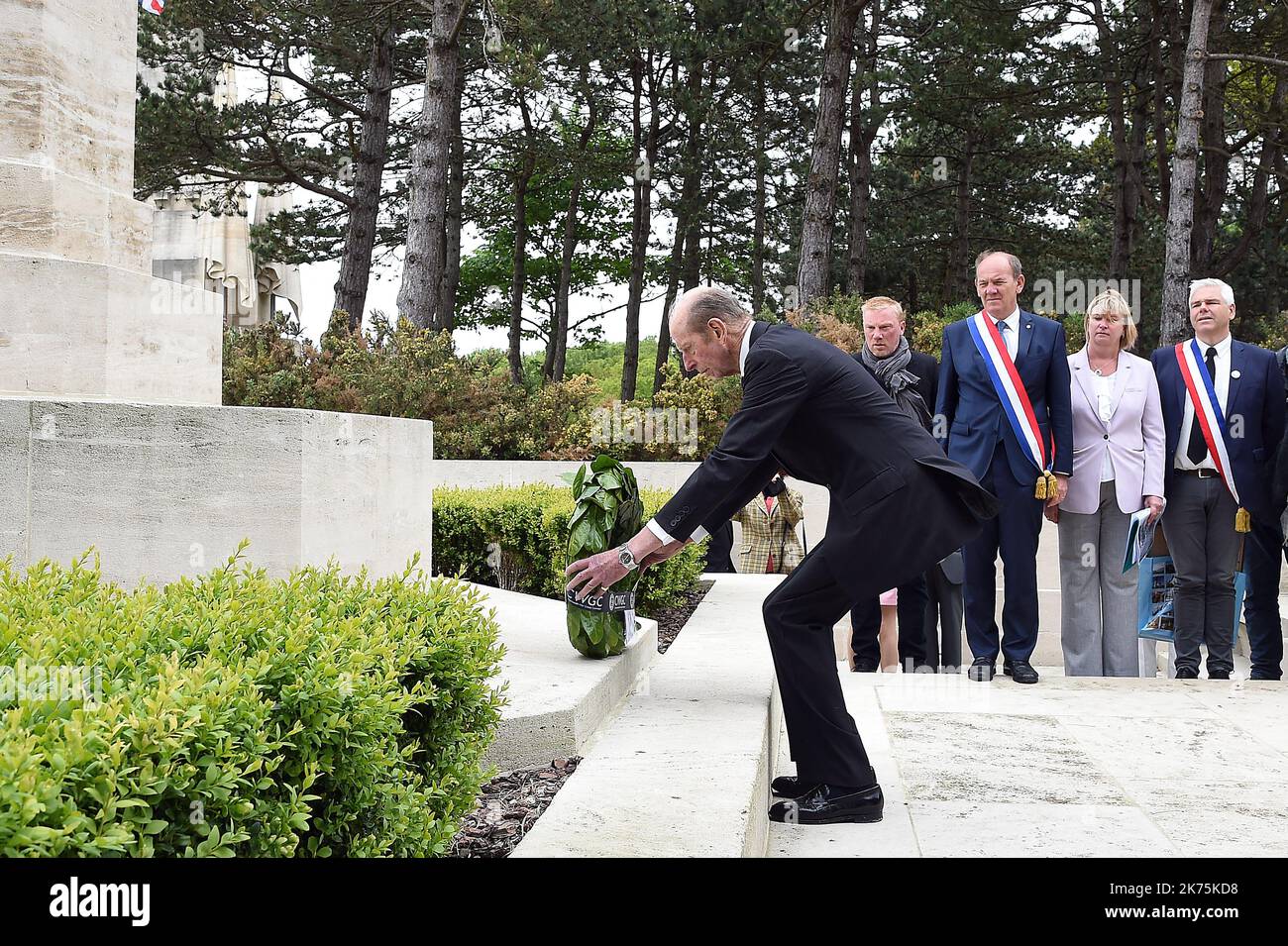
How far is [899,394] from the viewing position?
6418mm

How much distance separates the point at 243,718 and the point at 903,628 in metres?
5.38

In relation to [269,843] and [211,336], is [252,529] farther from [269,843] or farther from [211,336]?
[269,843]

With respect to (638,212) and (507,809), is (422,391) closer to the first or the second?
(507,809)

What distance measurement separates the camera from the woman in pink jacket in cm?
624

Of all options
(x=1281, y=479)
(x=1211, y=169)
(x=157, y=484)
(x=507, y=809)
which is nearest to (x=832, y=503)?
(x=507, y=809)

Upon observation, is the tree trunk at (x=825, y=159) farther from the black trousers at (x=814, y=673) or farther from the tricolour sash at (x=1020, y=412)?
the black trousers at (x=814, y=673)

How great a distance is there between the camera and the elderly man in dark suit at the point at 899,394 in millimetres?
6418

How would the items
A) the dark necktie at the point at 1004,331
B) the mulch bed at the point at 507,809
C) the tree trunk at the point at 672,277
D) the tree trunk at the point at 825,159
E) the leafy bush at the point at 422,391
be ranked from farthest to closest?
the tree trunk at the point at 672,277, the tree trunk at the point at 825,159, the leafy bush at the point at 422,391, the dark necktie at the point at 1004,331, the mulch bed at the point at 507,809

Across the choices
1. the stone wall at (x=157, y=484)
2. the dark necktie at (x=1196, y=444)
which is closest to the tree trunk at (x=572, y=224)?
the dark necktie at (x=1196, y=444)

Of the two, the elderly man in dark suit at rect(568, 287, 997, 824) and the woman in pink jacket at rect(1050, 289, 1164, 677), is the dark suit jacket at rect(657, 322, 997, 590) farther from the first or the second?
the woman in pink jacket at rect(1050, 289, 1164, 677)

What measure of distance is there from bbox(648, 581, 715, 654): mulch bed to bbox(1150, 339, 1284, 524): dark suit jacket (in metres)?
3.12

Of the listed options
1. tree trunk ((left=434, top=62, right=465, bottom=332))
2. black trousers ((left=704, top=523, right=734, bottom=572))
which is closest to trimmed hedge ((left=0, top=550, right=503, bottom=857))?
black trousers ((left=704, top=523, right=734, bottom=572))

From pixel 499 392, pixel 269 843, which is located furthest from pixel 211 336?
pixel 499 392

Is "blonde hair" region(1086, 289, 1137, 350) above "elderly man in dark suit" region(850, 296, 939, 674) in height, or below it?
above
